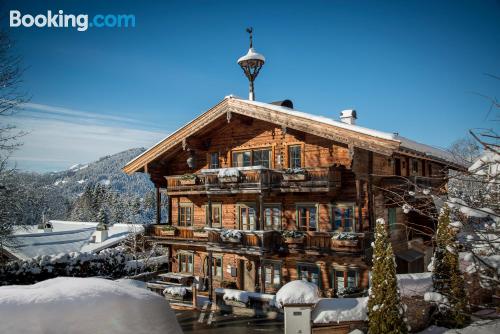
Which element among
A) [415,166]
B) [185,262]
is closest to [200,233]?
[185,262]

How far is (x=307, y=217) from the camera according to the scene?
63.7 feet

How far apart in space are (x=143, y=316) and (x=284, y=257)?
17585mm

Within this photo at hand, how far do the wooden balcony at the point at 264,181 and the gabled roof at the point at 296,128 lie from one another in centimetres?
199

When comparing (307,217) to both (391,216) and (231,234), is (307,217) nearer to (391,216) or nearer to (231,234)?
(231,234)

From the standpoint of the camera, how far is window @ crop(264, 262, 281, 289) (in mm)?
20172

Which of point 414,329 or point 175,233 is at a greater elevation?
point 175,233

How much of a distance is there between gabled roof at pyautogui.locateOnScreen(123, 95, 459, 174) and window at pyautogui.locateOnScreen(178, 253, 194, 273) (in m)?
6.64

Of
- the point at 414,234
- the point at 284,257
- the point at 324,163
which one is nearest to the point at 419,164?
the point at 414,234

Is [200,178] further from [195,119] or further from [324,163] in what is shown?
[324,163]

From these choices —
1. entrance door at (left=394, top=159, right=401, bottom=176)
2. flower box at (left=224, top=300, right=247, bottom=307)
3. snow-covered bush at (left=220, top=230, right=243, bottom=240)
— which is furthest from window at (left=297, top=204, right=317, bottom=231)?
entrance door at (left=394, top=159, right=401, bottom=176)

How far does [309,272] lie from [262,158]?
22.8ft

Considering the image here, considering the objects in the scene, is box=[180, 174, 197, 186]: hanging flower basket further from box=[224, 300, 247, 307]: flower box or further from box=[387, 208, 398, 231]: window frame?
box=[387, 208, 398, 231]: window frame

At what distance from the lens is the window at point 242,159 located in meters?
21.6

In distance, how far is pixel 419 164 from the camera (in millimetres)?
22734
